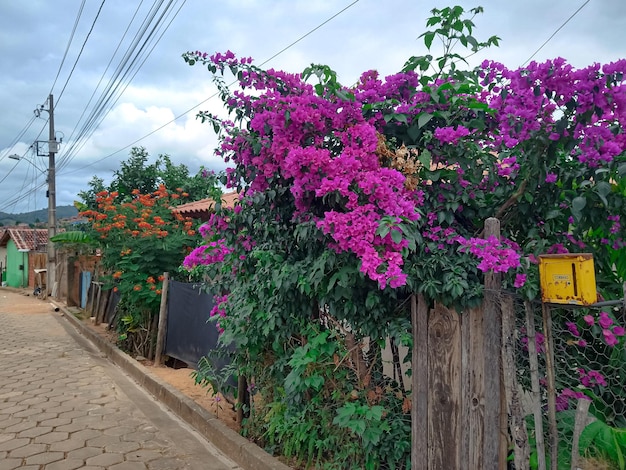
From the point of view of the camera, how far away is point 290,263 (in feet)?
11.1

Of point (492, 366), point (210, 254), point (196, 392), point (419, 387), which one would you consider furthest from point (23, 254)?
point (492, 366)

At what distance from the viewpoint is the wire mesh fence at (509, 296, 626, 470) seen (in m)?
2.35

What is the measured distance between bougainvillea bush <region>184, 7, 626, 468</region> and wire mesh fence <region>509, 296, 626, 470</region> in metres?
0.30

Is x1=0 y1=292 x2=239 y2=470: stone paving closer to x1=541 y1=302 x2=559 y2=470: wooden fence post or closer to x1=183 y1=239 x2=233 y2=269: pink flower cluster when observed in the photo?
x1=183 y1=239 x2=233 y2=269: pink flower cluster

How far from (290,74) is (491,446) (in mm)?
2656

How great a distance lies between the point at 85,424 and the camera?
202 inches

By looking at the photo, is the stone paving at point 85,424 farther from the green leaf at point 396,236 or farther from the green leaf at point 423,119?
the green leaf at point 423,119

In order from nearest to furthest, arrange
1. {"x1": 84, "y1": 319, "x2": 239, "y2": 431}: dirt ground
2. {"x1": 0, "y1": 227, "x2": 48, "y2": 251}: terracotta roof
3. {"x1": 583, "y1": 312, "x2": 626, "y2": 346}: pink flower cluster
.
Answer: {"x1": 583, "y1": 312, "x2": 626, "y2": 346}: pink flower cluster
{"x1": 84, "y1": 319, "x2": 239, "y2": 431}: dirt ground
{"x1": 0, "y1": 227, "x2": 48, "y2": 251}: terracotta roof

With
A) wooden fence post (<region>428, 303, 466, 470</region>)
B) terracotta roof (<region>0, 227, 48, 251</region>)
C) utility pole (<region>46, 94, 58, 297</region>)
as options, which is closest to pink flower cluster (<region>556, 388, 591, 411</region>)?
wooden fence post (<region>428, 303, 466, 470</region>)

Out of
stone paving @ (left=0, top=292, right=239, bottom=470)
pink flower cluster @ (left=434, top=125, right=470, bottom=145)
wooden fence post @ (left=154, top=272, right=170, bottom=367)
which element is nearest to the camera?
pink flower cluster @ (left=434, top=125, right=470, bottom=145)

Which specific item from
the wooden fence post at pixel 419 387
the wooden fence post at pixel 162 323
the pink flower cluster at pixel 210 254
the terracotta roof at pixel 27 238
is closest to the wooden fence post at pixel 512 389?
the wooden fence post at pixel 419 387

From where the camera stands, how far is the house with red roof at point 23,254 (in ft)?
99.0

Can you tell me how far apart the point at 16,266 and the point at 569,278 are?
1553 inches

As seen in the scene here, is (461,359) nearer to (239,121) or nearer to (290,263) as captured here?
(290,263)
